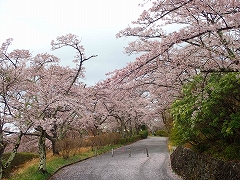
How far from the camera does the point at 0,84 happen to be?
7.89 metres

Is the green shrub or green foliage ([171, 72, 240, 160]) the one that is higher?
green foliage ([171, 72, 240, 160])

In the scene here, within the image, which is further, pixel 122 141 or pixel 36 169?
pixel 122 141

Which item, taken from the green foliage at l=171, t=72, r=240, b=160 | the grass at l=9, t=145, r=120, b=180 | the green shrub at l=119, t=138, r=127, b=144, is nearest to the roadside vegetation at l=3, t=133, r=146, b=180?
the grass at l=9, t=145, r=120, b=180

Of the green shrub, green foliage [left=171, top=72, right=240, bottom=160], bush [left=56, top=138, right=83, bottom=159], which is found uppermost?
green foliage [left=171, top=72, right=240, bottom=160]

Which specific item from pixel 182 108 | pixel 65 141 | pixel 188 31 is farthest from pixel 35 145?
pixel 188 31

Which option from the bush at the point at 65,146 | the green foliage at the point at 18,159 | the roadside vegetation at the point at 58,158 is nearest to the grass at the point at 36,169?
the roadside vegetation at the point at 58,158

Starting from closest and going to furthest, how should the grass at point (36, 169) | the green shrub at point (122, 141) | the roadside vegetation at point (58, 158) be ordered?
the grass at point (36, 169) → the roadside vegetation at point (58, 158) → the green shrub at point (122, 141)

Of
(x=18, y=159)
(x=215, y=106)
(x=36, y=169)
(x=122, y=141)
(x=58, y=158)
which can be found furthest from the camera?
(x=122, y=141)

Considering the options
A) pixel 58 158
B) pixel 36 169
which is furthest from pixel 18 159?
pixel 36 169

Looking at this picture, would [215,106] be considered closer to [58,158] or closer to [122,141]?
[58,158]

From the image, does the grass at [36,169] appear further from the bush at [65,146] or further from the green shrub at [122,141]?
the green shrub at [122,141]

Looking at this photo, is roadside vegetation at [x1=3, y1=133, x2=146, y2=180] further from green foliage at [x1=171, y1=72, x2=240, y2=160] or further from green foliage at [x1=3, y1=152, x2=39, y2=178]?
green foliage at [x1=171, y1=72, x2=240, y2=160]

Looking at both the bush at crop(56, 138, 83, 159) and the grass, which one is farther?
the bush at crop(56, 138, 83, 159)

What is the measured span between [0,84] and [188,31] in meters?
6.59
